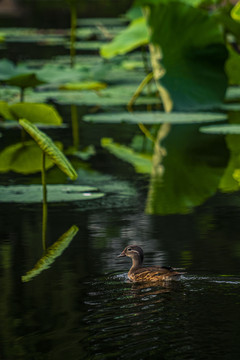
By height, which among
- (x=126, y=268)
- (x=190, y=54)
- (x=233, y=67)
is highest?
(x=190, y=54)

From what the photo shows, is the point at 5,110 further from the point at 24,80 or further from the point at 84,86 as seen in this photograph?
the point at 84,86

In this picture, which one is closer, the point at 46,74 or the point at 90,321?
the point at 90,321

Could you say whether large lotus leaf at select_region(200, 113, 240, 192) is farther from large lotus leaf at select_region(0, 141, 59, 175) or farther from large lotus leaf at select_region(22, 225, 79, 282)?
large lotus leaf at select_region(22, 225, 79, 282)

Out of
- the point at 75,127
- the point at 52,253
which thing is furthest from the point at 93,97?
the point at 52,253

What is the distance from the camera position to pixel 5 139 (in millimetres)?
6852

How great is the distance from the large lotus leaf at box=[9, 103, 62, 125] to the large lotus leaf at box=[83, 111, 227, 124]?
1.61 m

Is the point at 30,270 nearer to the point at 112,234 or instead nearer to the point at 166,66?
the point at 112,234

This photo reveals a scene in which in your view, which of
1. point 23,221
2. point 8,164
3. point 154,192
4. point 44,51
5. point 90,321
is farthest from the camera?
point 44,51

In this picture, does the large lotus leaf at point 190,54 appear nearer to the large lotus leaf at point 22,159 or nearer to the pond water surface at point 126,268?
the large lotus leaf at point 22,159

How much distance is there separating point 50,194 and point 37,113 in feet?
3.14

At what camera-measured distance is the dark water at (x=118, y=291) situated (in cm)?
256

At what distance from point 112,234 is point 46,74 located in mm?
3934

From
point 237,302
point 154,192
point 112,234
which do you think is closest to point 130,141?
point 154,192

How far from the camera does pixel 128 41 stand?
28.9 feet
